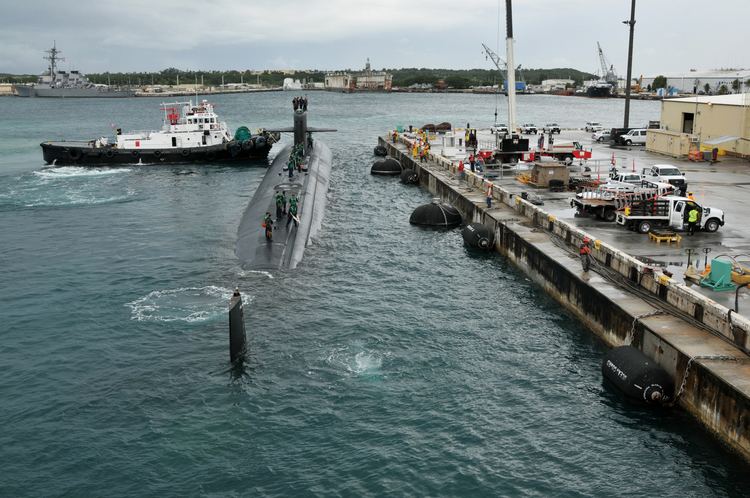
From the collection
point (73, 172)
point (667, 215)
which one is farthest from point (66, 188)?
point (667, 215)

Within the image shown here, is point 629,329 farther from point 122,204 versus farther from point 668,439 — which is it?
point 122,204

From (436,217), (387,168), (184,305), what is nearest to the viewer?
(184,305)

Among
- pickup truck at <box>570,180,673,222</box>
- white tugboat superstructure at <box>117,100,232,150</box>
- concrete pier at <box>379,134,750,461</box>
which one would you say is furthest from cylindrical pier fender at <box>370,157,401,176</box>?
pickup truck at <box>570,180,673,222</box>

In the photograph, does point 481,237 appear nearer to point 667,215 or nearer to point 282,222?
point 667,215

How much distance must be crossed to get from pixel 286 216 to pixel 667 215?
22.4 metres

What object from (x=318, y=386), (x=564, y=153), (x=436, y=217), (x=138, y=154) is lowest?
(x=318, y=386)

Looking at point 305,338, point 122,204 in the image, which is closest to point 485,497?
point 305,338

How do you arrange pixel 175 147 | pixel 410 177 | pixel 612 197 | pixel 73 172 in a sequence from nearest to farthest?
pixel 612 197, pixel 410 177, pixel 73 172, pixel 175 147

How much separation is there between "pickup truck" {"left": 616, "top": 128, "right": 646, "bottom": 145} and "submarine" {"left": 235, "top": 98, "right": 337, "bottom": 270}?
34676 mm

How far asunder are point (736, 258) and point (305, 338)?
66.5 ft

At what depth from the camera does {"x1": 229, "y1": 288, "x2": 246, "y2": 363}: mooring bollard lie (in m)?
26.0

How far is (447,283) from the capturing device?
124ft

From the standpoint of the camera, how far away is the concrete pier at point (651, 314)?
21.2m

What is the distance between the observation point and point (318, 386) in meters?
24.9
